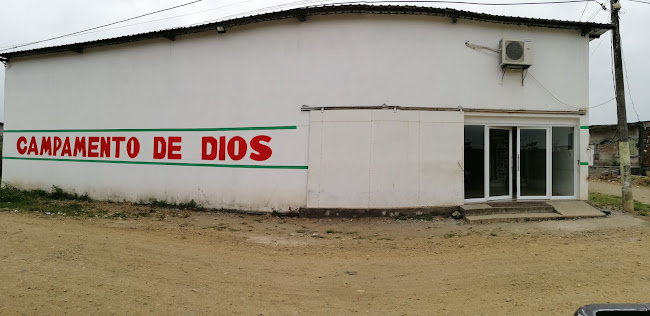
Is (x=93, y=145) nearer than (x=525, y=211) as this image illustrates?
No

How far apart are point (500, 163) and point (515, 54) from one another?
2.77 meters

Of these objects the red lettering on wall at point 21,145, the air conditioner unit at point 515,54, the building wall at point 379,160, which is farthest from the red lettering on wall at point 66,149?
the air conditioner unit at point 515,54

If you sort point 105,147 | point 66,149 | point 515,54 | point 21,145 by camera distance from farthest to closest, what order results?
point 21,145 < point 66,149 < point 105,147 < point 515,54

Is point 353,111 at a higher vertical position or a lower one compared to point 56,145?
higher

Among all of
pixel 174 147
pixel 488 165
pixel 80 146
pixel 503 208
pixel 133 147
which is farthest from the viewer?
pixel 80 146

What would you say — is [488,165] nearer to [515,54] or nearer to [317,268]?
[515,54]

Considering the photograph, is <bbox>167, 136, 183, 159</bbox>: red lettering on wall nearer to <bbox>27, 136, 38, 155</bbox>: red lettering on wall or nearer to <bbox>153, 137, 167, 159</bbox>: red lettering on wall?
<bbox>153, 137, 167, 159</bbox>: red lettering on wall

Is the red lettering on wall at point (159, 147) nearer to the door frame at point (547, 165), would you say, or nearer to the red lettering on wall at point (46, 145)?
the red lettering on wall at point (46, 145)

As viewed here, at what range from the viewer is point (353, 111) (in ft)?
28.5

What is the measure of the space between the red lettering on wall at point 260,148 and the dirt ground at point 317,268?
2017 millimetres

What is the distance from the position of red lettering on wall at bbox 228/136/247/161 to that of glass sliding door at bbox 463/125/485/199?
18.6 ft

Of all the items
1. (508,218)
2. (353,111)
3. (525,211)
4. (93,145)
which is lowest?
(508,218)

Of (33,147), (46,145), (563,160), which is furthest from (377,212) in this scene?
(33,147)

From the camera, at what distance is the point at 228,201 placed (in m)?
9.43
